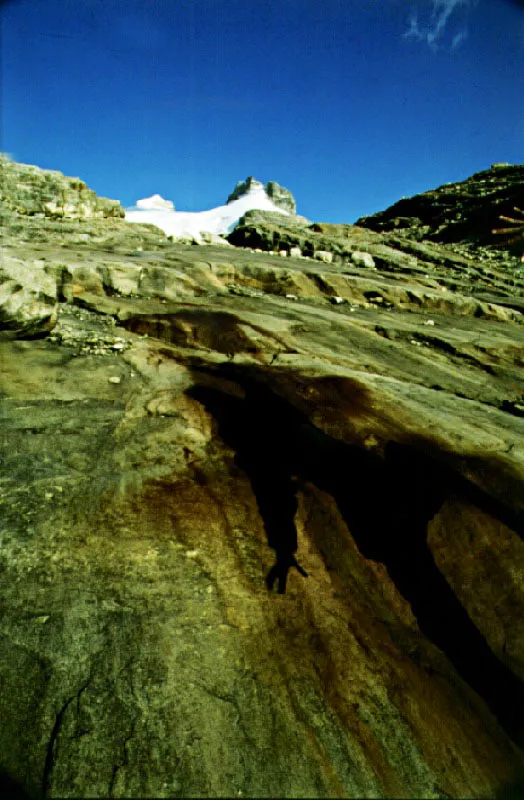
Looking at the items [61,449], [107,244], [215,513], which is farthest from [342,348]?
[107,244]

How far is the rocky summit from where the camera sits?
7.72ft

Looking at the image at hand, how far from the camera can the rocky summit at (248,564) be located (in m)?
2.35

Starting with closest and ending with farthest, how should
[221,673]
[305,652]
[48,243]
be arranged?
1. [221,673]
2. [305,652]
3. [48,243]

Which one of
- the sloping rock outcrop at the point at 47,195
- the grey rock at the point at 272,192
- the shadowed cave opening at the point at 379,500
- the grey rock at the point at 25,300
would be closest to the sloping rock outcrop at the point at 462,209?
the sloping rock outcrop at the point at 47,195

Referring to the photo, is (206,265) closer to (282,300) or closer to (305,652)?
(282,300)

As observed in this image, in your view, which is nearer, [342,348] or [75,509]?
[75,509]

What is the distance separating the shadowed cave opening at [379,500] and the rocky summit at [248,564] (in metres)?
0.02

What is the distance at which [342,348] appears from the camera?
817cm

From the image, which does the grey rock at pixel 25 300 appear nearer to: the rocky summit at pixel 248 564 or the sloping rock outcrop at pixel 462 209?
the rocky summit at pixel 248 564

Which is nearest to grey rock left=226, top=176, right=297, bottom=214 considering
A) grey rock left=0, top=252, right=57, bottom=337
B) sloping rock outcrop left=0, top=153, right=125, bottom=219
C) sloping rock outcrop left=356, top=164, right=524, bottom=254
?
sloping rock outcrop left=356, top=164, right=524, bottom=254

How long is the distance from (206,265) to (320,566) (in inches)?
398

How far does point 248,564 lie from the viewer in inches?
138

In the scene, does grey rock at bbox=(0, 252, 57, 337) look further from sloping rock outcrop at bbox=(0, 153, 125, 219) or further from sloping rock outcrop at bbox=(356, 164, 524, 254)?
sloping rock outcrop at bbox=(356, 164, 524, 254)

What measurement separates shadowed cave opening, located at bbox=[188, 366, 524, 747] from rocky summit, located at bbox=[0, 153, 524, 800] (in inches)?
0.9
